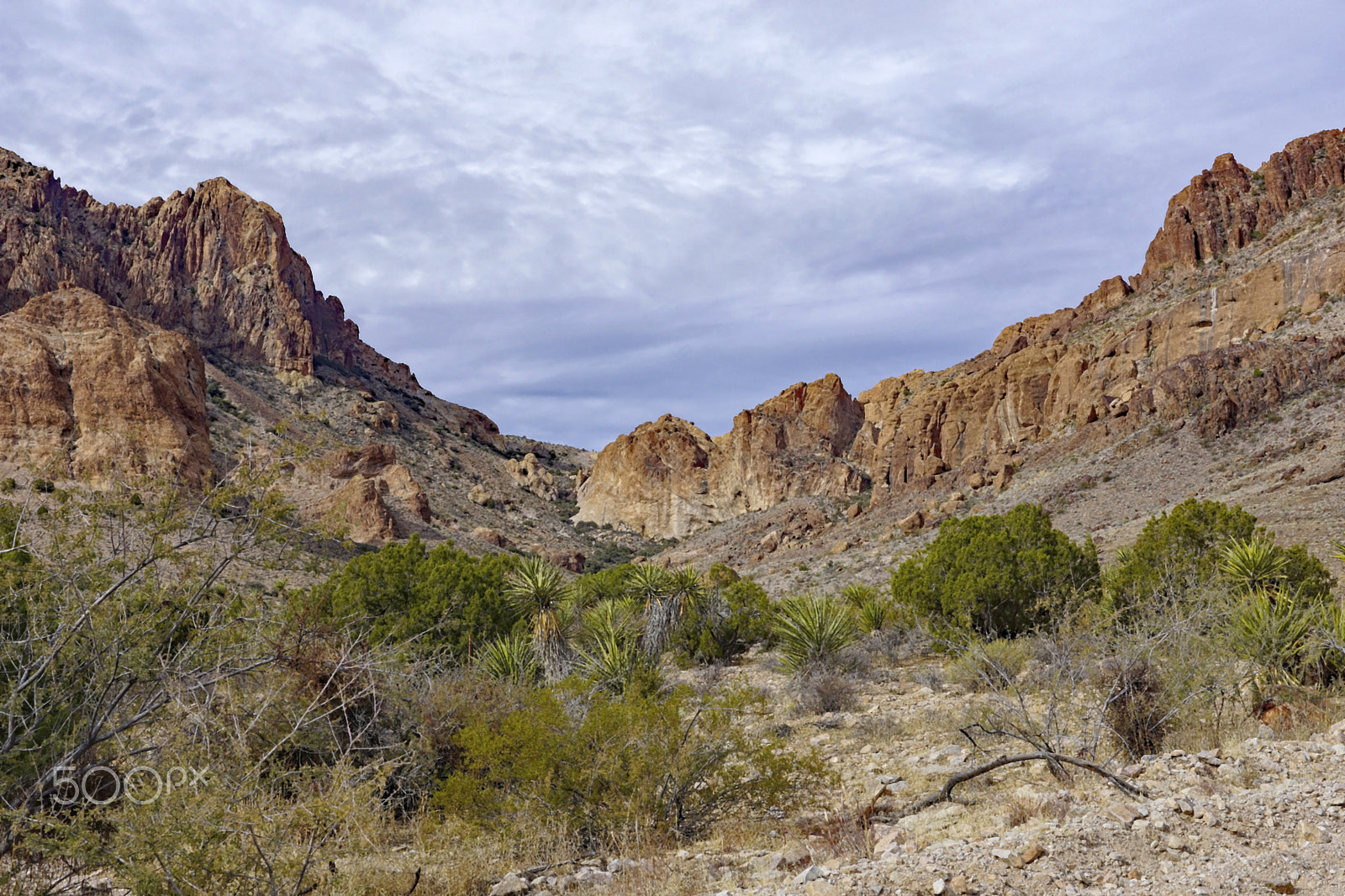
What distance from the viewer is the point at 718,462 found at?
325 feet

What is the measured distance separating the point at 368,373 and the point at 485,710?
95.7 meters

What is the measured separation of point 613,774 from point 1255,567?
1305cm

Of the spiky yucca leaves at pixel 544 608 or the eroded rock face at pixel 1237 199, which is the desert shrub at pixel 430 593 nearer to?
the spiky yucca leaves at pixel 544 608

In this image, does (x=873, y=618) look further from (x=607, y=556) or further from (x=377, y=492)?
(x=607, y=556)

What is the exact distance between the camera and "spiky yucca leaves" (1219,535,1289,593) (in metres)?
13.6

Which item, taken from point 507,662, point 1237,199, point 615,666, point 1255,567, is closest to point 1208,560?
point 1255,567

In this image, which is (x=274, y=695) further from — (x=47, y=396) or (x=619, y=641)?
(x=47, y=396)

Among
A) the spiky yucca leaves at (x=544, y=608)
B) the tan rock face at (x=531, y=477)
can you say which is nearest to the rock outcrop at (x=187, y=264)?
the tan rock face at (x=531, y=477)

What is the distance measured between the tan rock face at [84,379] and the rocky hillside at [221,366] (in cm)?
11

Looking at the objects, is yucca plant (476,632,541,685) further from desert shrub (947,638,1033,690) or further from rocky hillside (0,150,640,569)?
rocky hillside (0,150,640,569)

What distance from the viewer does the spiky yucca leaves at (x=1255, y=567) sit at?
1365 cm

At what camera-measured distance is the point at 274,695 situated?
5.70 metres

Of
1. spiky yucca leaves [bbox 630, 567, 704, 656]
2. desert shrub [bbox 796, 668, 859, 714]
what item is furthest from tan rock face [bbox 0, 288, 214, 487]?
desert shrub [bbox 796, 668, 859, 714]

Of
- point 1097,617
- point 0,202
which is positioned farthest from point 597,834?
point 0,202
